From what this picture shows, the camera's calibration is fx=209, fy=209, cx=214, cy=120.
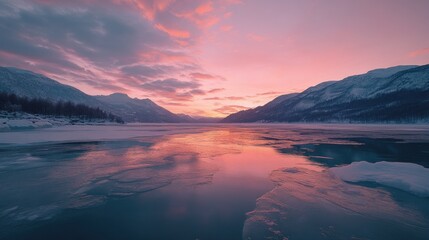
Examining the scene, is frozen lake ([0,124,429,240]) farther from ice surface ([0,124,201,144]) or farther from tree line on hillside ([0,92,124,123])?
tree line on hillside ([0,92,124,123])

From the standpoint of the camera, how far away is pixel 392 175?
11.1m

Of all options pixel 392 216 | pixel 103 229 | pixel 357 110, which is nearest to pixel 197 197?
pixel 103 229

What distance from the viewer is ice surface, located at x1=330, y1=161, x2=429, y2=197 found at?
963 centimetres

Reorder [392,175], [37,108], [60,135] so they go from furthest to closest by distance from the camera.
Answer: 1. [37,108]
2. [60,135]
3. [392,175]

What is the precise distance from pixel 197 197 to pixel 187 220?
6.86 ft

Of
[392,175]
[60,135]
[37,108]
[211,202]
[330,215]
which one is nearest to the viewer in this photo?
[330,215]

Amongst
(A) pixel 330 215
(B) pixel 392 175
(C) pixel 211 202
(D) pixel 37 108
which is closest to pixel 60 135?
(C) pixel 211 202

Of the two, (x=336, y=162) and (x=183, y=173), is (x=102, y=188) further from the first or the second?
(x=336, y=162)

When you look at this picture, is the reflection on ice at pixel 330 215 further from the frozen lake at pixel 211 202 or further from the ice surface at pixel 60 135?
the ice surface at pixel 60 135

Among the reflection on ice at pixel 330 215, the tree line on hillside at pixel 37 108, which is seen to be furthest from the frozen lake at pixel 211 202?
the tree line on hillside at pixel 37 108

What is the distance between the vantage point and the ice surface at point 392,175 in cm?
963

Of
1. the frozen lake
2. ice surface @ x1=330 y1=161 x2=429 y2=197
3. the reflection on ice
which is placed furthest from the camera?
ice surface @ x1=330 y1=161 x2=429 y2=197

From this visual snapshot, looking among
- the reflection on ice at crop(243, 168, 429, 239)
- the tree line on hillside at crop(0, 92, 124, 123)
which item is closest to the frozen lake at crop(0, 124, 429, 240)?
the reflection on ice at crop(243, 168, 429, 239)

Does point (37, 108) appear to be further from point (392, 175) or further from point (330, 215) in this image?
point (392, 175)
